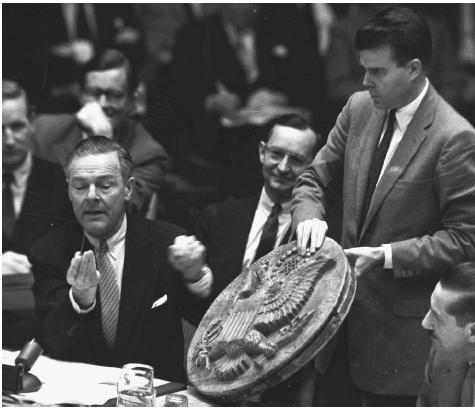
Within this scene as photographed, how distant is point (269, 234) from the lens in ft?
14.3

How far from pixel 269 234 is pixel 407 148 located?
838 mm

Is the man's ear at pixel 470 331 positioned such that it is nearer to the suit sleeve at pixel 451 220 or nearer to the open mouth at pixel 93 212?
the suit sleeve at pixel 451 220

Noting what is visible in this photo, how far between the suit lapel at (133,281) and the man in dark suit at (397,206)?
2.86 feet

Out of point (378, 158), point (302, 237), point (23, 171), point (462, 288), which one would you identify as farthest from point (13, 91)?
point (462, 288)

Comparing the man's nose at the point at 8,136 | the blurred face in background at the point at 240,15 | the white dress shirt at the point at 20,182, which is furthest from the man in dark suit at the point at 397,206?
the man's nose at the point at 8,136

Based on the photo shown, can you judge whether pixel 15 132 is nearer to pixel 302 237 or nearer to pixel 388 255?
pixel 302 237

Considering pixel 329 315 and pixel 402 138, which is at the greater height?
pixel 402 138

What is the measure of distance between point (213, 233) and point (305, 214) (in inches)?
27.4

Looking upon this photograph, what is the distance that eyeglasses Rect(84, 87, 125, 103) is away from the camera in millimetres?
4824

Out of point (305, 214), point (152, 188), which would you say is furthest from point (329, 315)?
point (152, 188)

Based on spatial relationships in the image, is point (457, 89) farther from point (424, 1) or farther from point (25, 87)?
point (25, 87)

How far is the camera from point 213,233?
4531mm

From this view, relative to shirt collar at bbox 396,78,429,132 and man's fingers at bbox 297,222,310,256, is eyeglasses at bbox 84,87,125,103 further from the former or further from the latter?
shirt collar at bbox 396,78,429,132

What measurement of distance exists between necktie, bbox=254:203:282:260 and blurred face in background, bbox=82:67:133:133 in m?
0.97
